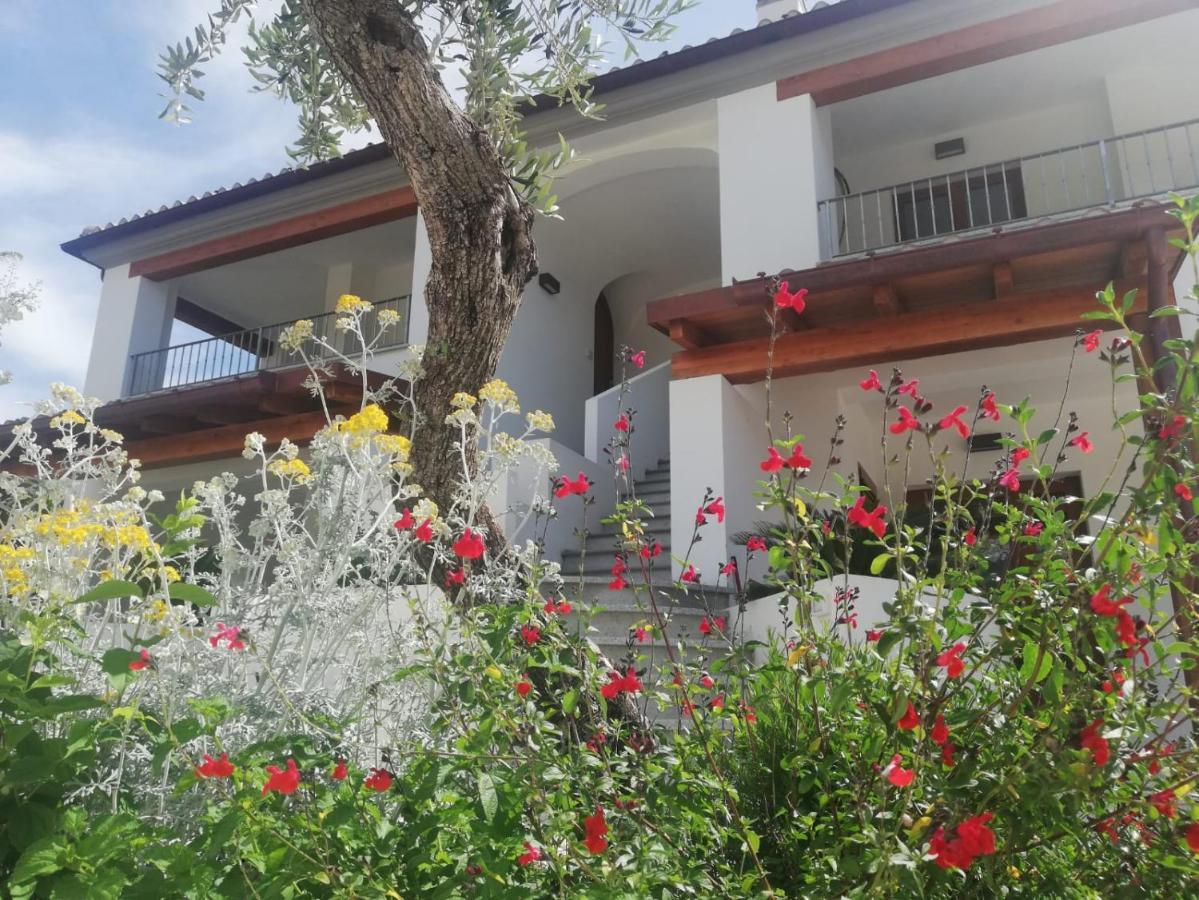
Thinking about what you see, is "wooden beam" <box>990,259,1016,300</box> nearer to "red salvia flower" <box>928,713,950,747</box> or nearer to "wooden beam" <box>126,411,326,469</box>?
"red salvia flower" <box>928,713,950,747</box>

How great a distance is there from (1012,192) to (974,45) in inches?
83.5

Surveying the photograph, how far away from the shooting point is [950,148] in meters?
8.47

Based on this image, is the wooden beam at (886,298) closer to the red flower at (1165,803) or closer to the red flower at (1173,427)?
the red flower at (1173,427)

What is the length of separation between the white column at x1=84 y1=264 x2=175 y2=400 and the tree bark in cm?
826

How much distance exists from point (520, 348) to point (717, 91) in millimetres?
3261

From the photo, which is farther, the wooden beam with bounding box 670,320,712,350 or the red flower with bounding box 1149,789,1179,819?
the wooden beam with bounding box 670,320,712,350

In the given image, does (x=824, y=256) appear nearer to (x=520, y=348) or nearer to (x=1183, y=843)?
(x=520, y=348)

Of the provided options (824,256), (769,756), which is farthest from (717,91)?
(769,756)

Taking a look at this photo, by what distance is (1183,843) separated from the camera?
1271 millimetres

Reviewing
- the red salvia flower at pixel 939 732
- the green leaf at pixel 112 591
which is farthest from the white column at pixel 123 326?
the red salvia flower at pixel 939 732

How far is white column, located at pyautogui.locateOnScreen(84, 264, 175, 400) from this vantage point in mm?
9883

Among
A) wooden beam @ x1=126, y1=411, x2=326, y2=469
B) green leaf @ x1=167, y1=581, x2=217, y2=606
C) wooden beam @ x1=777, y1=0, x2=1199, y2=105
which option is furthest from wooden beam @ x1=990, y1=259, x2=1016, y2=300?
wooden beam @ x1=126, y1=411, x2=326, y2=469

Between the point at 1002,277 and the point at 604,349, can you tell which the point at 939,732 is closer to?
the point at 1002,277

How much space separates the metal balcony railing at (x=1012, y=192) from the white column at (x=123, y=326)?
806cm
